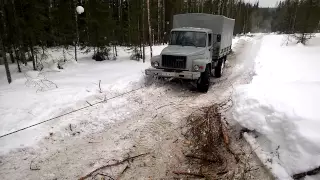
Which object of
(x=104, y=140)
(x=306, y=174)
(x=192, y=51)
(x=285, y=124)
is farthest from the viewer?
(x=192, y=51)

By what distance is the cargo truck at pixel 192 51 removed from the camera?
884 cm

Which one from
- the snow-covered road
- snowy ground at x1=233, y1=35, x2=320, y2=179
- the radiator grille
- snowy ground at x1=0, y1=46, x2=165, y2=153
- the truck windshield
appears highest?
the truck windshield

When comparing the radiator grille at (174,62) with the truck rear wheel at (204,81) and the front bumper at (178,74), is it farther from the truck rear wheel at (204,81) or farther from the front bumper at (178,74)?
the truck rear wheel at (204,81)

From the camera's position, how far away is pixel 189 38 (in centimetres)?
997

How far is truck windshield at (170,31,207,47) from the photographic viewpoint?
9859 millimetres

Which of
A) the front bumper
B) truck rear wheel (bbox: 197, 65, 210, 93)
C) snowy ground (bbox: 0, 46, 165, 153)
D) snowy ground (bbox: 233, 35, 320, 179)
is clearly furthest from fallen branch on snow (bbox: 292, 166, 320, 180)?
truck rear wheel (bbox: 197, 65, 210, 93)

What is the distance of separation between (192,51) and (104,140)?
5401 mm

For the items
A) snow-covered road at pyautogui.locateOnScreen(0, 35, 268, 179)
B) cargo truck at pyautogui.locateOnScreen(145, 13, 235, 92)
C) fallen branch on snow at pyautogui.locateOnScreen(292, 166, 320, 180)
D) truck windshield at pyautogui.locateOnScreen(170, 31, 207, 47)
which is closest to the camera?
fallen branch on snow at pyautogui.locateOnScreen(292, 166, 320, 180)

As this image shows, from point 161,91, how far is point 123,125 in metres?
3.27

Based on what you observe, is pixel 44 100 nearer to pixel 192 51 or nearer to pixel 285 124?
pixel 192 51

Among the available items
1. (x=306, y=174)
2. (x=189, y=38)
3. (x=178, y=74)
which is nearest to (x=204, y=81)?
(x=178, y=74)

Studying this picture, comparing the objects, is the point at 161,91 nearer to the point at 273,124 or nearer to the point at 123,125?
the point at 123,125

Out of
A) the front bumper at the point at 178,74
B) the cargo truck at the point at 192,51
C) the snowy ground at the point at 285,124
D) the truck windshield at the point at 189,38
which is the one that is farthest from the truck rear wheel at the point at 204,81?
the snowy ground at the point at 285,124

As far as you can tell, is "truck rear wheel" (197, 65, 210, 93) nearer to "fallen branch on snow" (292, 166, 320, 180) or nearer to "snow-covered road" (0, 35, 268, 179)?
"snow-covered road" (0, 35, 268, 179)
